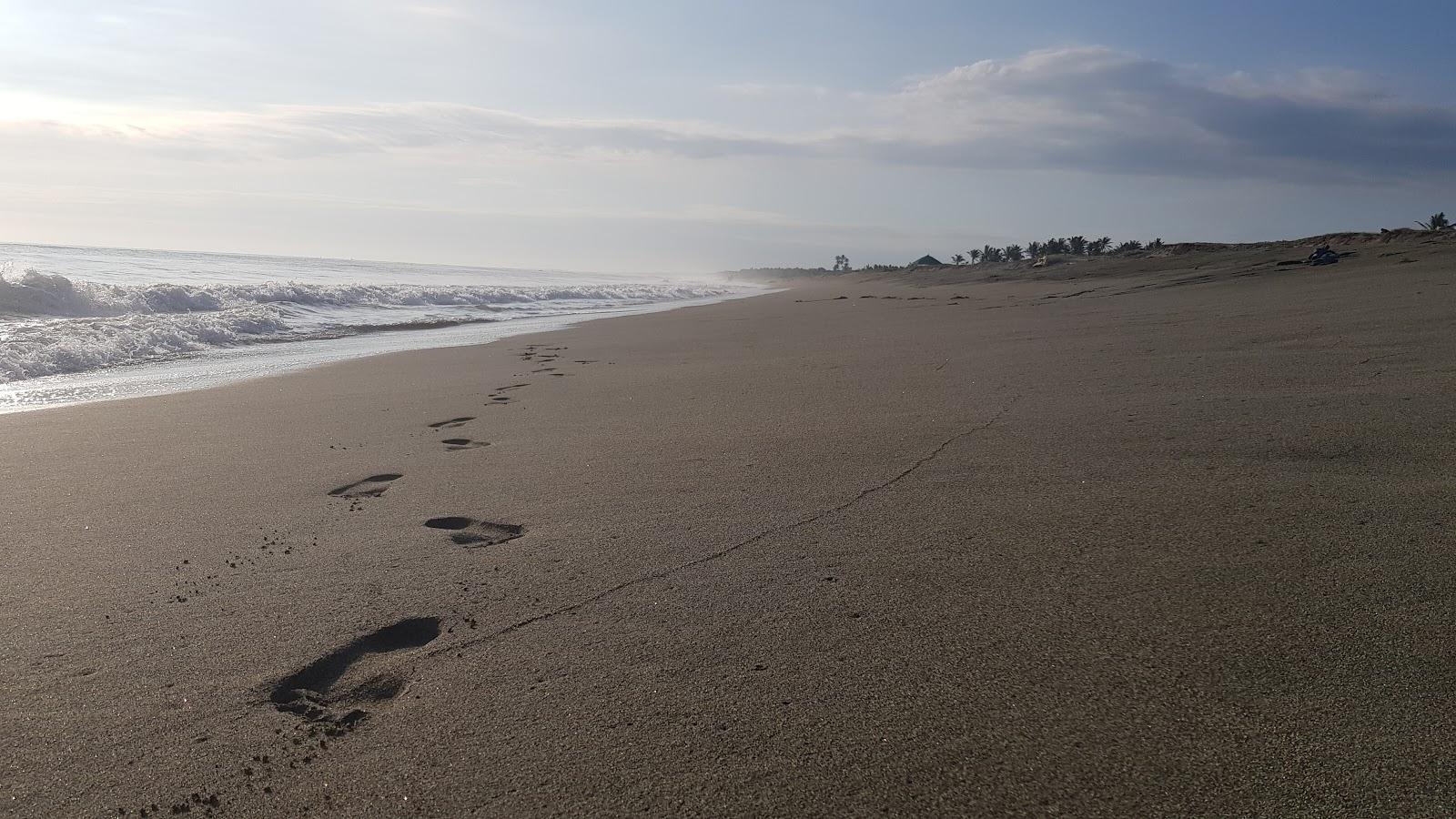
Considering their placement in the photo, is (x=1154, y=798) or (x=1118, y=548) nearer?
(x=1154, y=798)

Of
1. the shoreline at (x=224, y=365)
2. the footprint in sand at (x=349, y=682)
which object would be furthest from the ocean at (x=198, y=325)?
the footprint in sand at (x=349, y=682)

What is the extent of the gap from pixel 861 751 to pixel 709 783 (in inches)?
11.3

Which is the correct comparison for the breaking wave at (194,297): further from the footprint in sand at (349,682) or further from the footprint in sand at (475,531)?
the footprint in sand at (349,682)

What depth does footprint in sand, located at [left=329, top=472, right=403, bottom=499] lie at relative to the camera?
365 cm

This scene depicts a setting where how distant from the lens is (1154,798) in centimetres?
150

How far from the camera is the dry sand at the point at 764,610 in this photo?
5.31 ft

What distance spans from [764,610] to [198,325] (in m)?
11.3

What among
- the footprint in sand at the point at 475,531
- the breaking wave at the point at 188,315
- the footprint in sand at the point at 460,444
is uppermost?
the breaking wave at the point at 188,315

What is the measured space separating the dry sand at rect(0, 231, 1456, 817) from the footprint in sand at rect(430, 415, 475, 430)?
15 centimetres

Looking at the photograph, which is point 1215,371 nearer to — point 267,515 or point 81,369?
point 267,515

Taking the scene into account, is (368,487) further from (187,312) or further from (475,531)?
(187,312)

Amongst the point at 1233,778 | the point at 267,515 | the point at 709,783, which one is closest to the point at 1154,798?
the point at 1233,778

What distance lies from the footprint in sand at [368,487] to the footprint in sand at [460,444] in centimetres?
54

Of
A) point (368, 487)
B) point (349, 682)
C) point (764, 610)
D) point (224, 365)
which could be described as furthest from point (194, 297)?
point (764, 610)
